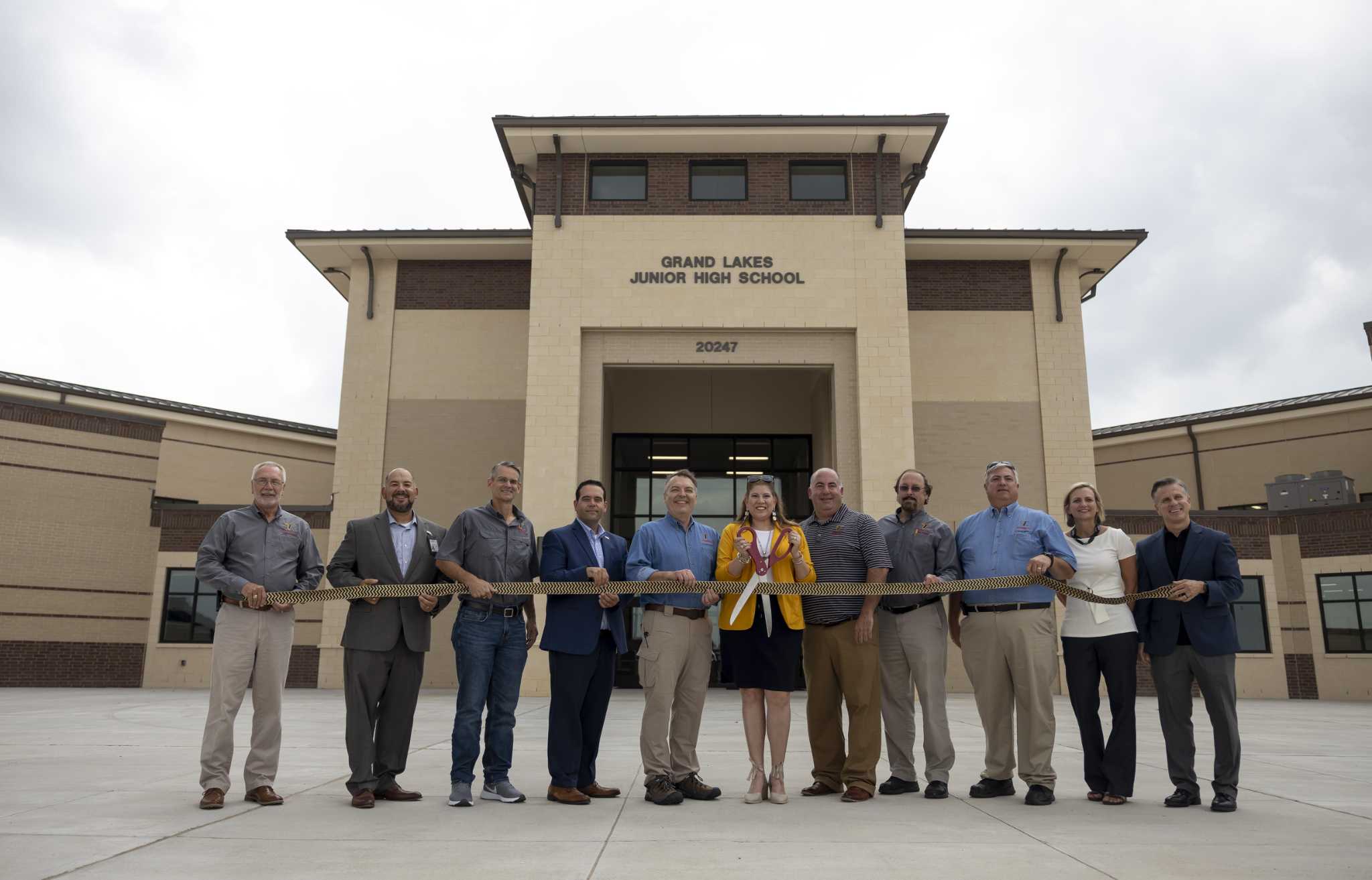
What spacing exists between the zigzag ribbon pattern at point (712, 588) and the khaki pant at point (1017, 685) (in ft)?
0.69

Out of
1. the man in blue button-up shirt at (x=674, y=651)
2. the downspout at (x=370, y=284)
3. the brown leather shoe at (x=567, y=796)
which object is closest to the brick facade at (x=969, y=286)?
the downspout at (x=370, y=284)

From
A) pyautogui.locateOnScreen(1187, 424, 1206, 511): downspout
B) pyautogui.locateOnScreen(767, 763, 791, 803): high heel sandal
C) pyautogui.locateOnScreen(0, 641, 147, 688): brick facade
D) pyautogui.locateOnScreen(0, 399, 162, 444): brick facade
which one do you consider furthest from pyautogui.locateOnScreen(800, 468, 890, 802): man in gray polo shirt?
pyautogui.locateOnScreen(1187, 424, 1206, 511): downspout

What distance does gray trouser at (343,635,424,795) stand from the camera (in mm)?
5570

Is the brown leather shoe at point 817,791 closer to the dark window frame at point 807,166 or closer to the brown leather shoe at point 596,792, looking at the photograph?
the brown leather shoe at point 596,792

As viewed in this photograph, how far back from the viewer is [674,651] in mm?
5727

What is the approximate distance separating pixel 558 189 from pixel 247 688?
14.2m

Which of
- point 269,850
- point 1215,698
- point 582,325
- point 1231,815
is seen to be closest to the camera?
point 269,850

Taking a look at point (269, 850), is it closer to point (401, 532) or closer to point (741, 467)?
point (401, 532)

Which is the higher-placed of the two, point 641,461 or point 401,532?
point 641,461

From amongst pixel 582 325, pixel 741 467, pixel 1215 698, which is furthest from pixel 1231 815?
pixel 741 467

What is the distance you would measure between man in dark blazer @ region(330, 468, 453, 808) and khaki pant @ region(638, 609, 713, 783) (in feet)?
4.69

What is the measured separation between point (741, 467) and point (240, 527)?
643 inches

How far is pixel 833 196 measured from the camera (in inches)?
728

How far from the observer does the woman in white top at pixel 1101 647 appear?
5.70 m
